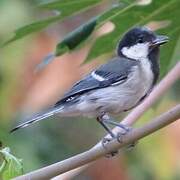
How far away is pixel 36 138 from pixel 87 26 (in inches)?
60.3

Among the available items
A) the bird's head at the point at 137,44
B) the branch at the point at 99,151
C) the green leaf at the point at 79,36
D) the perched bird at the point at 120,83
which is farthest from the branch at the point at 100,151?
the bird's head at the point at 137,44

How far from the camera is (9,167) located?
1440 millimetres

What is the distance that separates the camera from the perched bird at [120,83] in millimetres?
1886

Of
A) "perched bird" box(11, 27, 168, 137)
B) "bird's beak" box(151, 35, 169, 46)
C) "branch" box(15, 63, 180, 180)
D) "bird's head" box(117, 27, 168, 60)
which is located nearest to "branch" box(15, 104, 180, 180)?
"branch" box(15, 63, 180, 180)

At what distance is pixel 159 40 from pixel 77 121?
1.49m

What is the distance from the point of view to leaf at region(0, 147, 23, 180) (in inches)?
55.6

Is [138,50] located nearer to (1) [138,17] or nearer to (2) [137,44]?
(2) [137,44]

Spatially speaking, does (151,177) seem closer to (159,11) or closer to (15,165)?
(159,11)

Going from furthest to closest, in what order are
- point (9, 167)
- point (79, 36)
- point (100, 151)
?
point (79, 36) < point (9, 167) < point (100, 151)

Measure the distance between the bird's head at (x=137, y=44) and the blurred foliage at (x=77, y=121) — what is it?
0.07 meters

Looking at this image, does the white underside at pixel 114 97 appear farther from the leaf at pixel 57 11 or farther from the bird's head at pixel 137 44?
the leaf at pixel 57 11

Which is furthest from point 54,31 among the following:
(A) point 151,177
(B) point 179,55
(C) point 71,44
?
(C) point 71,44

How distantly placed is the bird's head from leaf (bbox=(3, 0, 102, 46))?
267 millimetres

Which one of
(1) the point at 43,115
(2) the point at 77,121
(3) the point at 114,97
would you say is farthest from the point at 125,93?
(2) the point at 77,121
